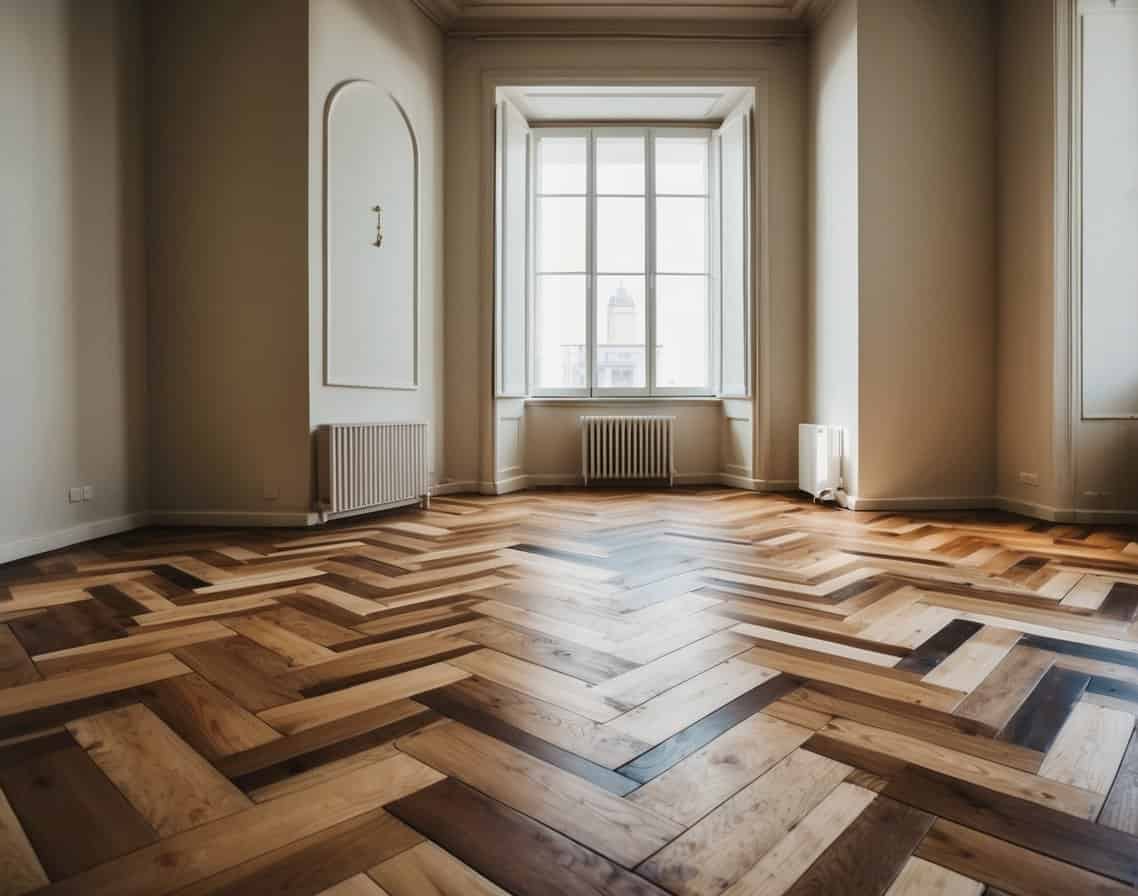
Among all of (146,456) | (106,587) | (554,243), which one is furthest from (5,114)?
(554,243)

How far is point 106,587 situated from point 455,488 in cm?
286

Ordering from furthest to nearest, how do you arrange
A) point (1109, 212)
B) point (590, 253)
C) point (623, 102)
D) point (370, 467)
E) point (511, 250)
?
point (590, 253) → point (623, 102) → point (511, 250) → point (370, 467) → point (1109, 212)

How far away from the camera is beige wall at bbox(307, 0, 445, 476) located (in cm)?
393

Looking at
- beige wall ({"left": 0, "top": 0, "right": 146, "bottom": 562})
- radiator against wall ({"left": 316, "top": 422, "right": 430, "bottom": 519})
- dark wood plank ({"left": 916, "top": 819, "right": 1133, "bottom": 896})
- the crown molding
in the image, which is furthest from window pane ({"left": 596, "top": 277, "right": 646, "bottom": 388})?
dark wood plank ({"left": 916, "top": 819, "right": 1133, "bottom": 896})

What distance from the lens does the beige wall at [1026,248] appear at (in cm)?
402

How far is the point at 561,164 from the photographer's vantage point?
6.05 m

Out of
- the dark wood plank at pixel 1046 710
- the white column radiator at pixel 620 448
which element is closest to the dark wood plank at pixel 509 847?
the dark wood plank at pixel 1046 710

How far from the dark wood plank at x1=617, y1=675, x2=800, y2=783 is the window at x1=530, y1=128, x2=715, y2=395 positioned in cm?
458

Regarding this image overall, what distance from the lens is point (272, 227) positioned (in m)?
3.87

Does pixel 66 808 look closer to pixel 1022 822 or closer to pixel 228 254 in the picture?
pixel 1022 822

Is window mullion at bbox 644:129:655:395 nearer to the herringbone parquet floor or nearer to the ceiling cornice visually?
the ceiling cornice

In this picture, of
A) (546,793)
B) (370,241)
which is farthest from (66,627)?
(370,241)

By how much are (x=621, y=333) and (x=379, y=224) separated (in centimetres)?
233

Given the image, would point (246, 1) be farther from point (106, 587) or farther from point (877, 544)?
point (877, 544)
